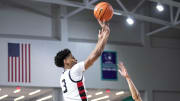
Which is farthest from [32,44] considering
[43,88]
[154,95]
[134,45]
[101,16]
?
[101,16]

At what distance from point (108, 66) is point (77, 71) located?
12.6m

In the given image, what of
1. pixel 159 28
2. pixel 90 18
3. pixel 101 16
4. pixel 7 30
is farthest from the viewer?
pixel 159 28

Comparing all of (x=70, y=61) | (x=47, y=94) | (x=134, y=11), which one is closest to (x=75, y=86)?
(x=70, y=61)

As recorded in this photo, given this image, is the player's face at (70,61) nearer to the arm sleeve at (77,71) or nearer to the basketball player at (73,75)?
the basketball player at (73,75)

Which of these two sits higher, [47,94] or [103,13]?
[103,13]

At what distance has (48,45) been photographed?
17156 millimetres

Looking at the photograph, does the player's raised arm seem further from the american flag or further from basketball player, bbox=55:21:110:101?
the american flag

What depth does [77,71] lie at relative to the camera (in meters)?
5.55

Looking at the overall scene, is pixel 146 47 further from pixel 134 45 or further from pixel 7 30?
pixel 7 30

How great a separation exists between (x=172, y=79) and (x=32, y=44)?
21.3 ft

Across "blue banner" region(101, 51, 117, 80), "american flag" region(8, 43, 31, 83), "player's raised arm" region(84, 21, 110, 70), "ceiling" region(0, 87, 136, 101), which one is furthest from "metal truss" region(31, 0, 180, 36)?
"player's raised arm" region(84, 21, 110, 70)

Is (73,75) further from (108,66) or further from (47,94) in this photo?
(47,94)

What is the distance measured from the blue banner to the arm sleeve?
12.4m

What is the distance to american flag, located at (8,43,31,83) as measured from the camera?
53.9ft
